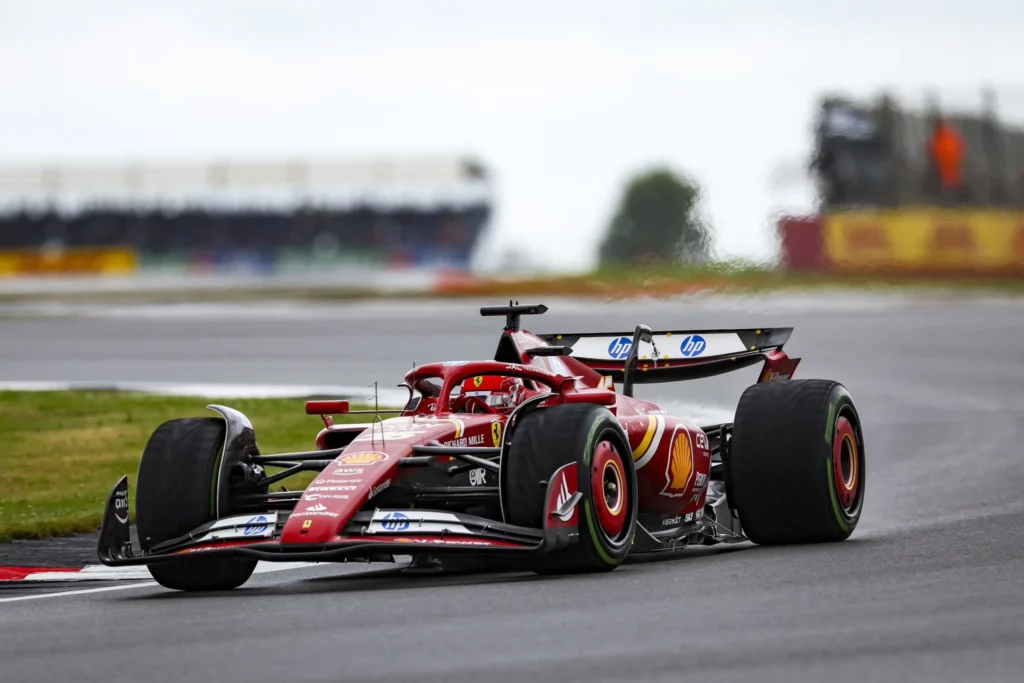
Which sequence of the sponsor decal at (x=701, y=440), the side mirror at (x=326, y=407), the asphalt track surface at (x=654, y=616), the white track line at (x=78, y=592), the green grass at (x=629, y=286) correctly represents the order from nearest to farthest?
the asphalt track surface at (x=654, y=616)
the white track line at (x=78, y=592)
the side mirror at (x=326, y=407)
the sponsor decal at (x=701, y=440)
the green grass at (x=629, y=286)

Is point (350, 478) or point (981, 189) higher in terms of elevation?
point (981, 189)

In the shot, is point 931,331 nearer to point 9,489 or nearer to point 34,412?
point 34,412

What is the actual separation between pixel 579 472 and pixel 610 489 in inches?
18.7

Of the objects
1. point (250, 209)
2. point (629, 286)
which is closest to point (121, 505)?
point (629, 286)

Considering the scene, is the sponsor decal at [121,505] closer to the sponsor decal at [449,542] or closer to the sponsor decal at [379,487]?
the sponsor decal at [379,487]

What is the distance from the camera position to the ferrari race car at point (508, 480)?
332 inches

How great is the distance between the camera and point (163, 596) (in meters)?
9.04

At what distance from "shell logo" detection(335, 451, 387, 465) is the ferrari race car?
1 cm

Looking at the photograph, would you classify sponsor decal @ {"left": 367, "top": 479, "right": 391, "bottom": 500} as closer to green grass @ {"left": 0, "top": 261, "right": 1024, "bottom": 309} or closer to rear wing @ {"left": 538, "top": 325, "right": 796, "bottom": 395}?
rear wing @ {"left": 538, "top": 325, "right": 796, "bottom": 395}

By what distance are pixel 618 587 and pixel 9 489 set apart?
6.83 meters

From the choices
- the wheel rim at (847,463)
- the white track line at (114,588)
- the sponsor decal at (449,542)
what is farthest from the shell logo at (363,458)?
the wheel rim at (847,463)

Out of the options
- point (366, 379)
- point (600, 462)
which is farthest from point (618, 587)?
point (366, 379)

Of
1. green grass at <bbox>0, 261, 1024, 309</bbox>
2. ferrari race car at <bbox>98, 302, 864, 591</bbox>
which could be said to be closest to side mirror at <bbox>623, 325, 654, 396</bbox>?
ferrari race car at <bbox>98, 302, 864, 591</bbox>

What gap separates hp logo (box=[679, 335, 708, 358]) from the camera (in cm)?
Answer: 1154
